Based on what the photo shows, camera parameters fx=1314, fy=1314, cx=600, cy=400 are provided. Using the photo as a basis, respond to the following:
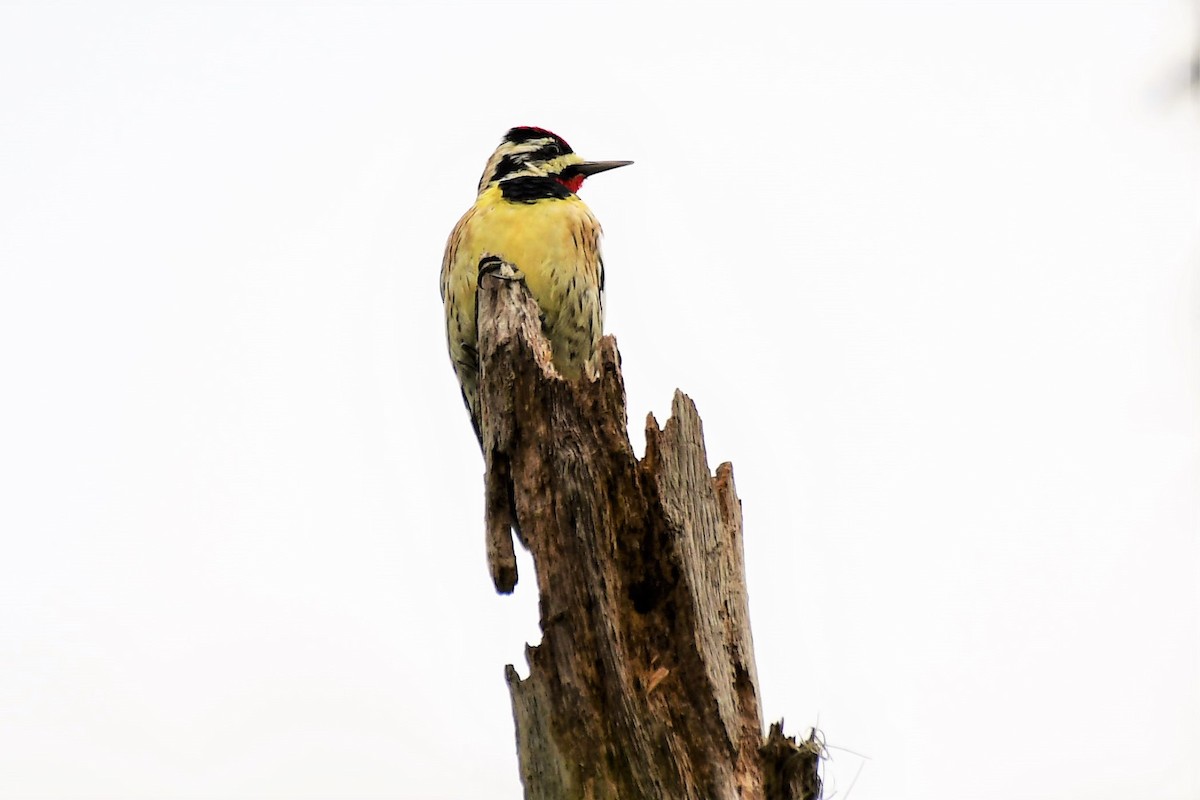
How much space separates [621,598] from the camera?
3912 millimetres

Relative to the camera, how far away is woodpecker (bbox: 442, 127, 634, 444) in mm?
5641

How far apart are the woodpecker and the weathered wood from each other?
1.37 meters

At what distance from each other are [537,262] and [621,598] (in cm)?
212

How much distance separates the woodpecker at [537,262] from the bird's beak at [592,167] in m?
0.20

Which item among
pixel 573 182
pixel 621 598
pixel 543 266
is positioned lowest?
pixel 621 598

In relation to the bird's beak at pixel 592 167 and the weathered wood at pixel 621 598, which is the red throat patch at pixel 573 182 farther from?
the weathered wood at pixel 621 598

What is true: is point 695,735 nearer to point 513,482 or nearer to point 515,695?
point 515,695

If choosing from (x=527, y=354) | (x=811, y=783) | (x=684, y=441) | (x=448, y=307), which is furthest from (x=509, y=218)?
(x=811, y=783)

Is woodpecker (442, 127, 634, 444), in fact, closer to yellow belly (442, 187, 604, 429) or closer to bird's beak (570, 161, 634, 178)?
yellow belly (442, 187, 604, 429)

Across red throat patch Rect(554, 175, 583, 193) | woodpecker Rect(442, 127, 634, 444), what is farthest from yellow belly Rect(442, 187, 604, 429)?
red throat patch Rect(554, 175, 583, 193)

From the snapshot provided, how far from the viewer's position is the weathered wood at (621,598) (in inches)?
146

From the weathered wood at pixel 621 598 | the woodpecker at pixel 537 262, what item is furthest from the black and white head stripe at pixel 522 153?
the weathered wood at pixel 621 598

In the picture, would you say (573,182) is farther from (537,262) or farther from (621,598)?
(621,598)

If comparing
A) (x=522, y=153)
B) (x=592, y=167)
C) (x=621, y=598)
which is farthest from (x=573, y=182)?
(x=621, y=598)
